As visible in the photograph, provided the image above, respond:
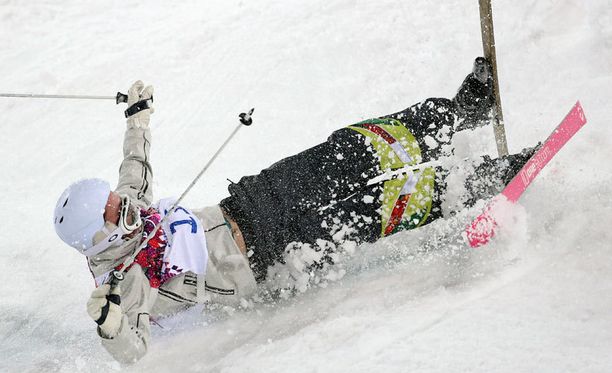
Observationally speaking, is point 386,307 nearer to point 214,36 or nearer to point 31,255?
point 31,255

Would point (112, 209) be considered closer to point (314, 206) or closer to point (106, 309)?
point (106, 309)

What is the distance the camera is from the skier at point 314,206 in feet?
10.3

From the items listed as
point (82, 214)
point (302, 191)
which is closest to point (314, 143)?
point (302, 191)

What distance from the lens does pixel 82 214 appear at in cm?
277

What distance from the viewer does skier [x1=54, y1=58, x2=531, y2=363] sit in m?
3.14

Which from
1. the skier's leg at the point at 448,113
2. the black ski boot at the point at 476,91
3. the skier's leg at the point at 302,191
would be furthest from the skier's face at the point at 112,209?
the black ski boot at the point at 476,91

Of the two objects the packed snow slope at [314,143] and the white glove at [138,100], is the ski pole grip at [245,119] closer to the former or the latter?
the white glove at [138,100]

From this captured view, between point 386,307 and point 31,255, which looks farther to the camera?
point 31,255

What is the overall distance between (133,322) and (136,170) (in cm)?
96

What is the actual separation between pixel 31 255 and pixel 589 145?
375 cm

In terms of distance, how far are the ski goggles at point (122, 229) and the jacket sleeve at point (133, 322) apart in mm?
179

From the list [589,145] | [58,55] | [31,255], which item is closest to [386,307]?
[589,145]

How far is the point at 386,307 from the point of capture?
3059 millimetres

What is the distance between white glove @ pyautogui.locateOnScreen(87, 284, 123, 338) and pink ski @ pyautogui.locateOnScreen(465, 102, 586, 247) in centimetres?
174
